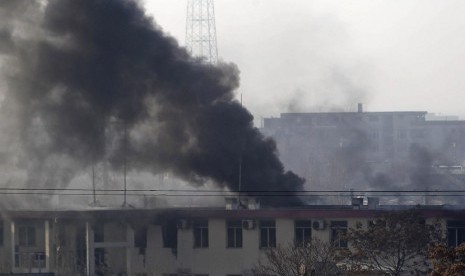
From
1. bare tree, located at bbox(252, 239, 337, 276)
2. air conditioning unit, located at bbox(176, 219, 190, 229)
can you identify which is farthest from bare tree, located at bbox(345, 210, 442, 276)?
air conditioning unit, located at bbox(176, 219, 190, 229)

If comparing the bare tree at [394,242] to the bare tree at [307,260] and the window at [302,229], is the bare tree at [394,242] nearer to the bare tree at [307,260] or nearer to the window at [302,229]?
the bare tree at [307,260]

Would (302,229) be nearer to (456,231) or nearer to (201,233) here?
(201,233)

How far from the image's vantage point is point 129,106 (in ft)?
160

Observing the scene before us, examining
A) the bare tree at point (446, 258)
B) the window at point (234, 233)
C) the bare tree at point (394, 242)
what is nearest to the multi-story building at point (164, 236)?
the window at point (234, 233)

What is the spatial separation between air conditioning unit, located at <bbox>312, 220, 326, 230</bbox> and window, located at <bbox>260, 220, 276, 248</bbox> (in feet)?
4.72

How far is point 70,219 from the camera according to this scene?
135 feet

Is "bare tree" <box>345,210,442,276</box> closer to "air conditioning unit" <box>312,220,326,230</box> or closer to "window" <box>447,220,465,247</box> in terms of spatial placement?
"window" <box>447,220,465,247</box>

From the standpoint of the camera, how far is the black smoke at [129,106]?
47562mm

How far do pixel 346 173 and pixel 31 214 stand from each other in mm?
50640

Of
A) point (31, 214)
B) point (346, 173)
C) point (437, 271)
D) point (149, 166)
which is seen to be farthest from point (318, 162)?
point (437, 271)

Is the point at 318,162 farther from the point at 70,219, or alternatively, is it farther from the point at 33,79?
the point at 70,219

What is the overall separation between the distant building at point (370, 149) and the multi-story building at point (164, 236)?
124ft

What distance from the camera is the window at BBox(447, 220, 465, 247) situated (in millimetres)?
38344

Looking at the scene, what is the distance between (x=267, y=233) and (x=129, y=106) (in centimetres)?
1149
